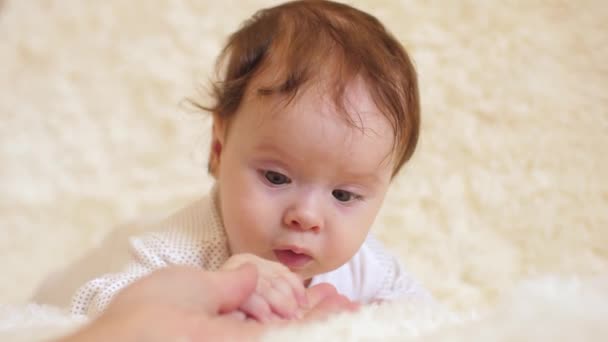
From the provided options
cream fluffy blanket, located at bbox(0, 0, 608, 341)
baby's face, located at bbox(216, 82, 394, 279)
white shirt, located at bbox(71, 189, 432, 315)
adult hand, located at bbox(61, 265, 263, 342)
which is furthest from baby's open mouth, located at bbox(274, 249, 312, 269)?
cream fluffy blanket, located at bbox(0, 0, 608, 341)

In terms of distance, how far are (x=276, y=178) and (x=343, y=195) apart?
3.5 inches

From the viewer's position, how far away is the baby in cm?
89

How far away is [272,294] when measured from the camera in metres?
0.72

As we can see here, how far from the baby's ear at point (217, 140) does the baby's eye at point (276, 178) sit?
0.37ft

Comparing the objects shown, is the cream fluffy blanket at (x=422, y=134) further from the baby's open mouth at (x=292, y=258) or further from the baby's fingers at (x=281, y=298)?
the baby's fingers at (x=281, y=298)

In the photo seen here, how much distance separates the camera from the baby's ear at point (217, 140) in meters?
1.00

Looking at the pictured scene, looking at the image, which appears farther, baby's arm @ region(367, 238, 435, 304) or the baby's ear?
baby's arm @ region(367, 238, 435, 304)

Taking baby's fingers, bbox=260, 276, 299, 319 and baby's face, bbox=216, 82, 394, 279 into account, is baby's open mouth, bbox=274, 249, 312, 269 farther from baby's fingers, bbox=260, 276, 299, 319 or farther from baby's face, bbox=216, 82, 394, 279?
baby's fingers, bbox=260, 276, 299, 319

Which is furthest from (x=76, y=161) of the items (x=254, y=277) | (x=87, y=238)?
(x=254, y=277)

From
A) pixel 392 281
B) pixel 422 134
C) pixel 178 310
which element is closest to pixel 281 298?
pixel 178 310

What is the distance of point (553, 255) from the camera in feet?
4.71

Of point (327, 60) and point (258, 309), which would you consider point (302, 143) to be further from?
point (258, 309)

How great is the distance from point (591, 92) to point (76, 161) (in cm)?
111

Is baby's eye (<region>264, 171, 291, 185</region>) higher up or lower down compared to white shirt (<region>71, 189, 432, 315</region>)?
higher up
